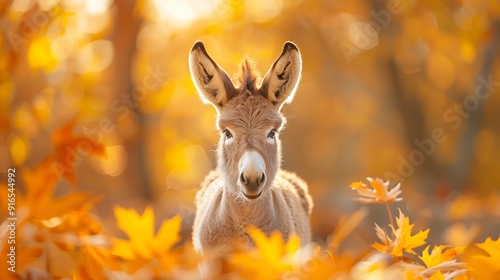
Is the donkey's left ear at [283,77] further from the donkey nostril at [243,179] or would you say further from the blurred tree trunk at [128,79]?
the blurred tree trunk at [128,79]

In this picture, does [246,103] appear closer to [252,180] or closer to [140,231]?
[252,180]

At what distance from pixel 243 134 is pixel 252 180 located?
2.22ft

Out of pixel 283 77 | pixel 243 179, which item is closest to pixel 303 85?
pixel 283 77

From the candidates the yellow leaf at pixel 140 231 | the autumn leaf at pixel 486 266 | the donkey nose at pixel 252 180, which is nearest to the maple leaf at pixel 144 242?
the yellow leaf at pixel 140 231

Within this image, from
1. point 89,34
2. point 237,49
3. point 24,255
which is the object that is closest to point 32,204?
point 24,255

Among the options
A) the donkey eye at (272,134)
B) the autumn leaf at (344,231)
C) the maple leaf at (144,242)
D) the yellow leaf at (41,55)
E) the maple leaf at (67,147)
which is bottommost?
the maple leaf at (144,242)

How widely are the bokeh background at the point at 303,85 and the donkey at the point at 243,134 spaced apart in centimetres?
243

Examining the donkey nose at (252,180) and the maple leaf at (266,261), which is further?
the donkey nose at (252,180)

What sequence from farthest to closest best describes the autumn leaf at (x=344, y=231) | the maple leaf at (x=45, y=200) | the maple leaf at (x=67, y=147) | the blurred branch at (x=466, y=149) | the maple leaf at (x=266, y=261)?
1. the blurred branch at (x=466, y=149)
2. the maple leaf at (x=67, y=147)
3. the autumn leaf at (x=344, y=231)
4. the maple leaf at (x=45, y=200)
5. the maple leaf at (x=266, y=261)

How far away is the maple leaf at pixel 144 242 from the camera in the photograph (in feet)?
5.52

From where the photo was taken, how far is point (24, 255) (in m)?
1.81

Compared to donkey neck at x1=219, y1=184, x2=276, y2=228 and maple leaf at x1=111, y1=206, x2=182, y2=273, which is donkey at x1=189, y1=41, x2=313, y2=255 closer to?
donkey neck at x1=219, y1=184, x2=276, y2=228

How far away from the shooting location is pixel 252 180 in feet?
12.6

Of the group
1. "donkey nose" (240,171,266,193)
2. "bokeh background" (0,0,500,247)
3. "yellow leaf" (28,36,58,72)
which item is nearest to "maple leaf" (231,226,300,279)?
"donkey nose" (240,171,266,193)
